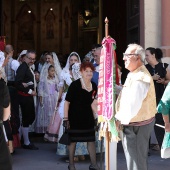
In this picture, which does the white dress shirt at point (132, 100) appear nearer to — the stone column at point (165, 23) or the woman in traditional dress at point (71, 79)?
the woman in traditional dress at point (71, 79)

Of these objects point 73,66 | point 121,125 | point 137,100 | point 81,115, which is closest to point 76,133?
point 81,115

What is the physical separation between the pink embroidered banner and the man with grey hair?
279 mm

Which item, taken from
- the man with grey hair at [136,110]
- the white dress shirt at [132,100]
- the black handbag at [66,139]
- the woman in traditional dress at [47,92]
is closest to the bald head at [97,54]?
the black handbag at [66,139]

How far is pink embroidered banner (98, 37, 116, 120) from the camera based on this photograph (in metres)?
5.82

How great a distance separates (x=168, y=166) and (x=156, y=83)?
5.00 ft

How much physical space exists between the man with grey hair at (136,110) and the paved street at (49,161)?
226 cm

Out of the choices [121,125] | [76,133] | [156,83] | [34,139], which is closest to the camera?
[121,125]

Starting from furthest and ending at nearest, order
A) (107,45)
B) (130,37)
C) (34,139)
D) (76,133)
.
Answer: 1. (130,37)
2. (34,139)
3. (76,133)
4. (107,45)

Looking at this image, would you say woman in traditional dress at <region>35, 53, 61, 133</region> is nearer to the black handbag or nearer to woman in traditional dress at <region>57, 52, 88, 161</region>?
woman in traditional dress at <region>57, 52, 88, 161</region>

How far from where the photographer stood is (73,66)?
8156 mm

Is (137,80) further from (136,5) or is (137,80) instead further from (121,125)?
(136,5)

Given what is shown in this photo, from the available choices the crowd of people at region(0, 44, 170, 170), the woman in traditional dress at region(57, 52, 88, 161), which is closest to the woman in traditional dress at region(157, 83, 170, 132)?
the crowd of people at region(0, 44, 170, 170)

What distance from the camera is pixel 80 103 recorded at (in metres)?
7.29

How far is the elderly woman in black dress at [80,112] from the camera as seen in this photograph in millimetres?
7266
